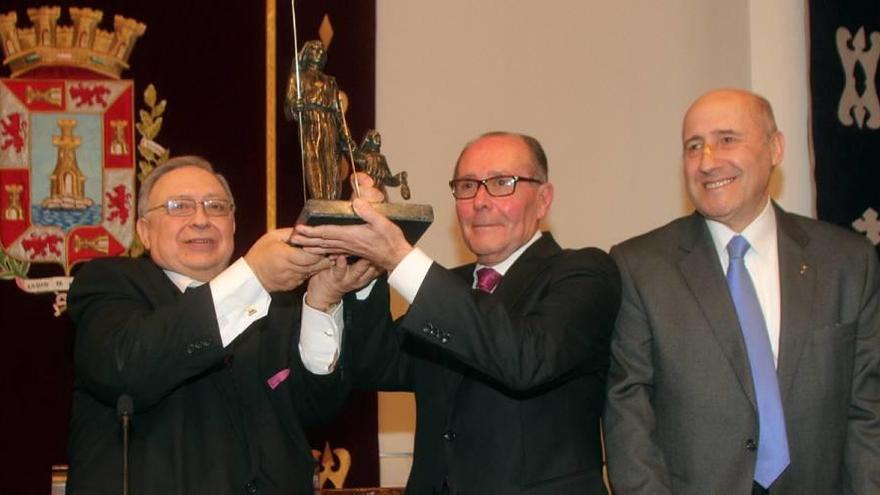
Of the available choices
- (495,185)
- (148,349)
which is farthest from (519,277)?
(148,349)

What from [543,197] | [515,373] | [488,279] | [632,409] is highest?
[543,197]

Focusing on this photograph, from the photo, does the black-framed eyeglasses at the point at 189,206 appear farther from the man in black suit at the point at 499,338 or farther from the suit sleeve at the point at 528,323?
the suit sleeve at the point at 528,323

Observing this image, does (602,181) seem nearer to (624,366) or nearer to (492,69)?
(492,69)

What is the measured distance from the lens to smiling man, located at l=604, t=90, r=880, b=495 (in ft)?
10.1

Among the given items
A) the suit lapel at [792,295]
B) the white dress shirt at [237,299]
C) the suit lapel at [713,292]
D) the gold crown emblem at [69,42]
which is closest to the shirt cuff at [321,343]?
the white dress shirt at [237,299]

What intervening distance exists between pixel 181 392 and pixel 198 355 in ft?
0.96

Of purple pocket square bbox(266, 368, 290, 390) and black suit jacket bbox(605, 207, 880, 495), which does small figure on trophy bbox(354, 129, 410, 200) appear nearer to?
purple pocket square bbox(266, 368, 290, 390)

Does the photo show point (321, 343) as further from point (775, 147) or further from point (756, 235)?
point (775, 147)

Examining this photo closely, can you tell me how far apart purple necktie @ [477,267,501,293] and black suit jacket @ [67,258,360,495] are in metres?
0.46

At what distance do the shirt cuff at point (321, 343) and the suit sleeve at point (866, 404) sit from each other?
1.37m

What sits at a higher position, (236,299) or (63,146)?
(63,146)

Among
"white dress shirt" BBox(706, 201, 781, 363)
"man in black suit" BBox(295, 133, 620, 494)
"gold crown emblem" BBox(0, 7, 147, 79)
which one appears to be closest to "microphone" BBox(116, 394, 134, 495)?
"man in black suit" BBox(295, 133, 620, 494)

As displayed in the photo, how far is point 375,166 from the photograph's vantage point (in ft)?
9.89

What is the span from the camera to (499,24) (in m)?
5.41
